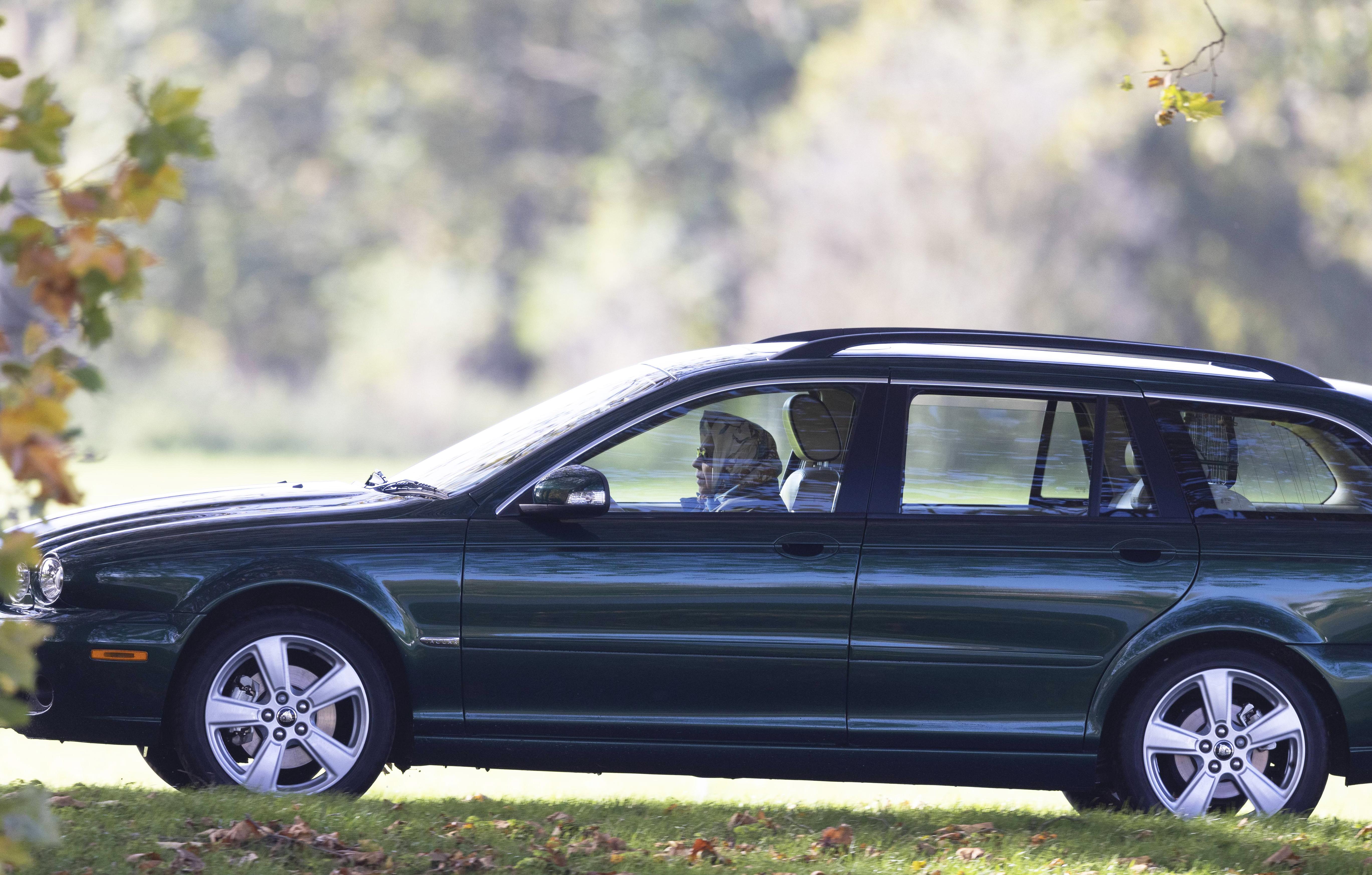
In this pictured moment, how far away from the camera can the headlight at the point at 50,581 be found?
236 inches

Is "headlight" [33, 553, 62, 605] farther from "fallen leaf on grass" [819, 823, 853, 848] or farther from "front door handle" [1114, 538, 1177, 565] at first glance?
"front door handle" [1114, 538, 1177, 565]

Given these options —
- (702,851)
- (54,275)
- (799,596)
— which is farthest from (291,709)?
(54,275)

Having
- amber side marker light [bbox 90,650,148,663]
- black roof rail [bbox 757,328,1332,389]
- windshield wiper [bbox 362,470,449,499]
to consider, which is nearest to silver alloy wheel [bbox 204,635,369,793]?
amber side marker light [bbox 90,650,148,663]

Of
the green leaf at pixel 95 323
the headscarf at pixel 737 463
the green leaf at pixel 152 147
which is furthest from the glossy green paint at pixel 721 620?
the green leaf at pixel 152 147

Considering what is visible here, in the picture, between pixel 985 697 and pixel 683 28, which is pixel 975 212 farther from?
pixel 985 697

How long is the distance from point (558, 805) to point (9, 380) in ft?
11.8

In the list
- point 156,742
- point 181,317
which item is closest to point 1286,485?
point 156,742

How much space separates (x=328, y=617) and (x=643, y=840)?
133 cm

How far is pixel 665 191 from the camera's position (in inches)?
1844

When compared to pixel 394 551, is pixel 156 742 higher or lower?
lower

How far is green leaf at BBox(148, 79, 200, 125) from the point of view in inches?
130

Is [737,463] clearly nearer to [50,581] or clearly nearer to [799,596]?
[799,596]

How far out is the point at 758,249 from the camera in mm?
45094

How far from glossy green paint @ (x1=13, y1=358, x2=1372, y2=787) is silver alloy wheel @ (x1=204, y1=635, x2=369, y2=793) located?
0.18m
